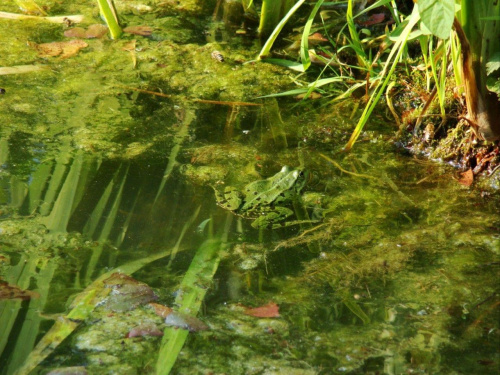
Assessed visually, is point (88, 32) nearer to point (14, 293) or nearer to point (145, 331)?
point (14, 293)

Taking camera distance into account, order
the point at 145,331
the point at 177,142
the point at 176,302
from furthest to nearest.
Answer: the point at 177,142, the point at 176,302, the point at 145,331

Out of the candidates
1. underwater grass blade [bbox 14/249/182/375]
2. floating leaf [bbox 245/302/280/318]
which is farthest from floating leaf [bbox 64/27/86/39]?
floating leaf [bbox 245/302/280/318]

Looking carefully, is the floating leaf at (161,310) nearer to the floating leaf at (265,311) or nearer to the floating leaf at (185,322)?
the floating leaf at (185,322)

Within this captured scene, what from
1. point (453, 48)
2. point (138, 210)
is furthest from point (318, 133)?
point (138, 210)

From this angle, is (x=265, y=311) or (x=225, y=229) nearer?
(x=265, y=311)

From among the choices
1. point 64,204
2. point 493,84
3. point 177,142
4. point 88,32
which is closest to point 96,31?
point 88,32

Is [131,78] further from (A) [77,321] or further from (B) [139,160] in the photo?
(A) [77,321]

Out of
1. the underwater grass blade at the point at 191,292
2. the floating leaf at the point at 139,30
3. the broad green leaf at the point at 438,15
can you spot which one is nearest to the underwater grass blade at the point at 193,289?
the underwater grass blade at the point at 191,292

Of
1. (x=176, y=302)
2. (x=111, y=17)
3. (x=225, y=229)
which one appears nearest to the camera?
(x=176, y=302)
